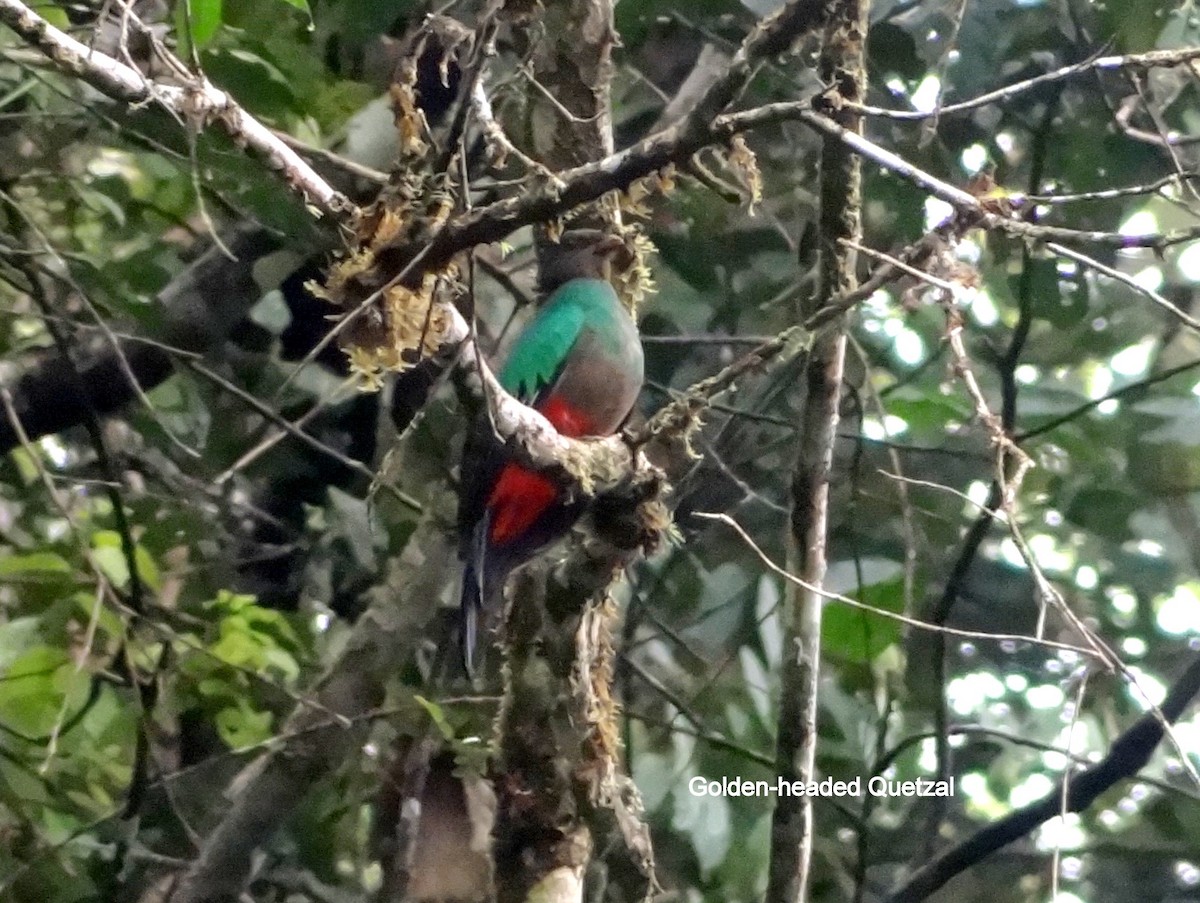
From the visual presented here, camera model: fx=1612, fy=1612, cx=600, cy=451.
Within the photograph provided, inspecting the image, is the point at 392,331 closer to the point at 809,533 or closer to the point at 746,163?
the point at 746,163

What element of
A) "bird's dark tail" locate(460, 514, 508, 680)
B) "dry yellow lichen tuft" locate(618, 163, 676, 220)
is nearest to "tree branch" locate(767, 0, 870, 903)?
"dry yellow lichen tuft" locate(618, 163, 676, 220)

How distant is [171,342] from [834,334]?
234 cm

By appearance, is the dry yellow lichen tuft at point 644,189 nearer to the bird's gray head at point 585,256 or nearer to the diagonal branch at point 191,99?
the bird's gray head at point 585,256

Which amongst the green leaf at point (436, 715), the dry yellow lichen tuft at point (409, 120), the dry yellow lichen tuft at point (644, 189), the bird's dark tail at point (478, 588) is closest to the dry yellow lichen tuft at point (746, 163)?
the dry yellow lichen tuft at point (644, 189)

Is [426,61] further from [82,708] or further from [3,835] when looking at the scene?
[3,835]

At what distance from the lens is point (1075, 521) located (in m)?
3.85

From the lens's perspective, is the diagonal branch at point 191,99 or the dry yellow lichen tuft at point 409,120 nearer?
the diagonal branch at point 191,99

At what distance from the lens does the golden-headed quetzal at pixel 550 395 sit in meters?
3.32

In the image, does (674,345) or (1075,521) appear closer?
(1075,521)

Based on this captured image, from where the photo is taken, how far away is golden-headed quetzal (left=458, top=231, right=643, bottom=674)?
332 cm

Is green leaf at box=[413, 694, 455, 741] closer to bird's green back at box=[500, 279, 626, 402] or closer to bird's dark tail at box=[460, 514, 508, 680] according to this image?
bird's dark tail at box=[460, 514, 508, 680]

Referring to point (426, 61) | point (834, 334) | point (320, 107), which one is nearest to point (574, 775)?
point (834, 334)

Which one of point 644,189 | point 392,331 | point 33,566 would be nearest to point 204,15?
point 392,331

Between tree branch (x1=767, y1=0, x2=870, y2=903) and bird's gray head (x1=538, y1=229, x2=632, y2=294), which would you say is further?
bird's gray head (x1=538, y1=229, x2=632, y2=294)
